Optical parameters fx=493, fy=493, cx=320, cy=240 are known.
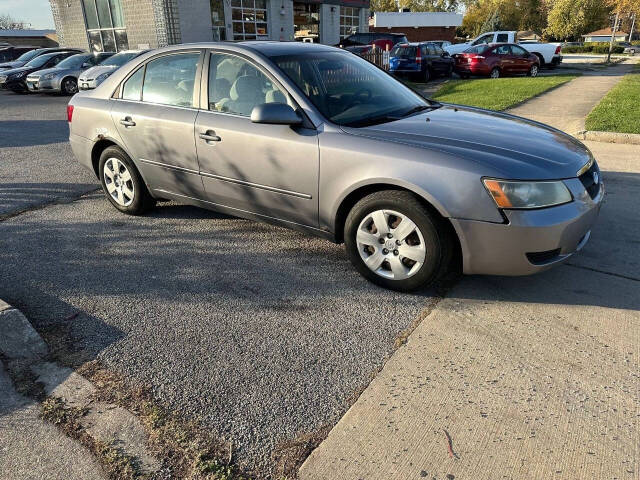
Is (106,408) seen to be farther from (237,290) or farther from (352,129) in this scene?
(352,129)

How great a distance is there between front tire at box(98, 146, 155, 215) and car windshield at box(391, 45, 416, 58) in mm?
15220

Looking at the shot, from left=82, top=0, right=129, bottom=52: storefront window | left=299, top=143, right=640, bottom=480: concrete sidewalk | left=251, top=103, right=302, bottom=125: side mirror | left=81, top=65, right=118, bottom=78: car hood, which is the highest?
left=82, top=0, right=129, bottom=52: storefront window

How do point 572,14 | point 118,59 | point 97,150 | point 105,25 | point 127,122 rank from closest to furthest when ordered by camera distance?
point 127,122 < point 97,150 < point 118,59 < point 105,25 < point 572,14

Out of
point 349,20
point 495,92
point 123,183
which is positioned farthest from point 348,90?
point 349,20

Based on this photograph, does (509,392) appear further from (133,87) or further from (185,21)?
(185,21)

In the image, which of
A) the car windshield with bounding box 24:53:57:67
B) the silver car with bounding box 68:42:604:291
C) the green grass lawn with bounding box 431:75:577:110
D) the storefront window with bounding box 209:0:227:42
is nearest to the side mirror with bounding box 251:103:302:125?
the silver car with bounding box 68:42:604:291

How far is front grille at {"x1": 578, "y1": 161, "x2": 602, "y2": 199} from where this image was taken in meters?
3.22

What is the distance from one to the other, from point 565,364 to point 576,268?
1297mm

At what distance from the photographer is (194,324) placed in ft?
10.1

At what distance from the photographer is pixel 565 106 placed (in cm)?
1119

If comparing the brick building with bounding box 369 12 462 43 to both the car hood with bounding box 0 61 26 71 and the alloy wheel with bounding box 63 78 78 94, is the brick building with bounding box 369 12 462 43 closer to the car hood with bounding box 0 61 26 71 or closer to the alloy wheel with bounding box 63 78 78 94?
the car hood with bounding box 0 61 26 71

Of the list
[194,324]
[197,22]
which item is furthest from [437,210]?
[197,22]

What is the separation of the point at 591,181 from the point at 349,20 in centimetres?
3092

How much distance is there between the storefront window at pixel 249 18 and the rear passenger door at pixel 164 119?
2033 cm
